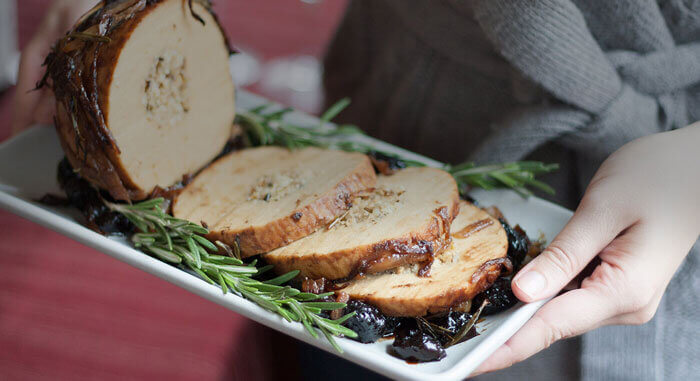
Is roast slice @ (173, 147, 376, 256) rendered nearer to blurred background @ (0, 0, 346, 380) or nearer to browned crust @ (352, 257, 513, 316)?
browned crust @ (352, 257, 513, 316)

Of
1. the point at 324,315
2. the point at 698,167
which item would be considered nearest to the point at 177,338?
the point at 324,315

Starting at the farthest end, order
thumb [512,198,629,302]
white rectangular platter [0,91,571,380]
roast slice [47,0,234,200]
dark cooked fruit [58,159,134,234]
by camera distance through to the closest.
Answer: dark cooked fruit [58,159,134,234]
roast slice [47,0,234,200]
thumb [512,198,629,302]
white rectangular platter [0,91,571,380]

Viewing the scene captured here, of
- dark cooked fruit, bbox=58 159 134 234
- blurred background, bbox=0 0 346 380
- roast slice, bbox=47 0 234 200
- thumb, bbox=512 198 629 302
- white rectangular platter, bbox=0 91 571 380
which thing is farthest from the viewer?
blurred background, bbox=0 0 346 380

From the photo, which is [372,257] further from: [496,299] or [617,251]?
[617,251]

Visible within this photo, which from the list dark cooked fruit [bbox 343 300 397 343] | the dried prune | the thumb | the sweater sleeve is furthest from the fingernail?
the sweater sleeve

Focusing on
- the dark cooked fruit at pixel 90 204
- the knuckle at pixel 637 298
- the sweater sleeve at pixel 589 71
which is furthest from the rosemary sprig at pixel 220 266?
the sweater sleeve at pixel 589 71

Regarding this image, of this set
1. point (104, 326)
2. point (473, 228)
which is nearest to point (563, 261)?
point (473, 228)
